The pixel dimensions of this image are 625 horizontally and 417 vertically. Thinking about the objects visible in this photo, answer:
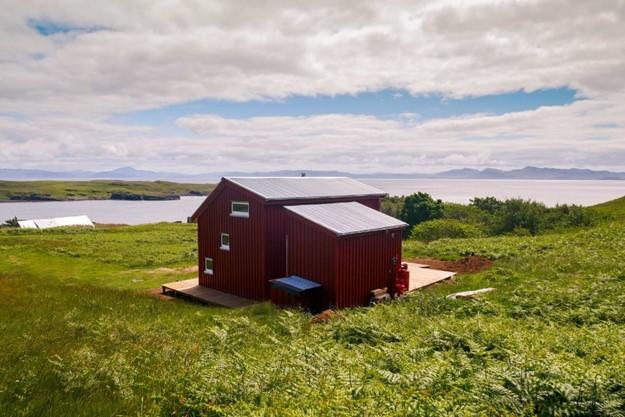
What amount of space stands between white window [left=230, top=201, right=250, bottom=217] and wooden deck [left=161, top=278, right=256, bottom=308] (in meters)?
4.05

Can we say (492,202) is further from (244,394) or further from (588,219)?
(244,394)

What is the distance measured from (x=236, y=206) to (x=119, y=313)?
7.50m

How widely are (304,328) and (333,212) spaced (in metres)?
7.37

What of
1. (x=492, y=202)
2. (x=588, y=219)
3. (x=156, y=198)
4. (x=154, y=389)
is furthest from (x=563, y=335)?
(x=156, y=198)

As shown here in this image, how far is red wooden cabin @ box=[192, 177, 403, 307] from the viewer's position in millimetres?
16875

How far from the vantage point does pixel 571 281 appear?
15.6 meters

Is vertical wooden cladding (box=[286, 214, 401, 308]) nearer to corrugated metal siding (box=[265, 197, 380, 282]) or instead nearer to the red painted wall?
the red painted wall

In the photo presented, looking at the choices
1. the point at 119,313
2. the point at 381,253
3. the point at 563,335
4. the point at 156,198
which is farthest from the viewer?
the point at 156,198

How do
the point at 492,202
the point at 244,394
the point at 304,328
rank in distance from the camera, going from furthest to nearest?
1. the point at 492,202
2. the point at 304,328
3. the point at 244,394

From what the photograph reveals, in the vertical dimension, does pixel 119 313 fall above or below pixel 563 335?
below

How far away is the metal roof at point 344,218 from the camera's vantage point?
16.4m

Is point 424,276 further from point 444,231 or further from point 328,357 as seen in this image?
point 444,231

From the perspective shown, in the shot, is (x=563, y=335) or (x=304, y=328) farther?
(x=304, y=328)

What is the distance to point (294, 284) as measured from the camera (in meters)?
16.4
